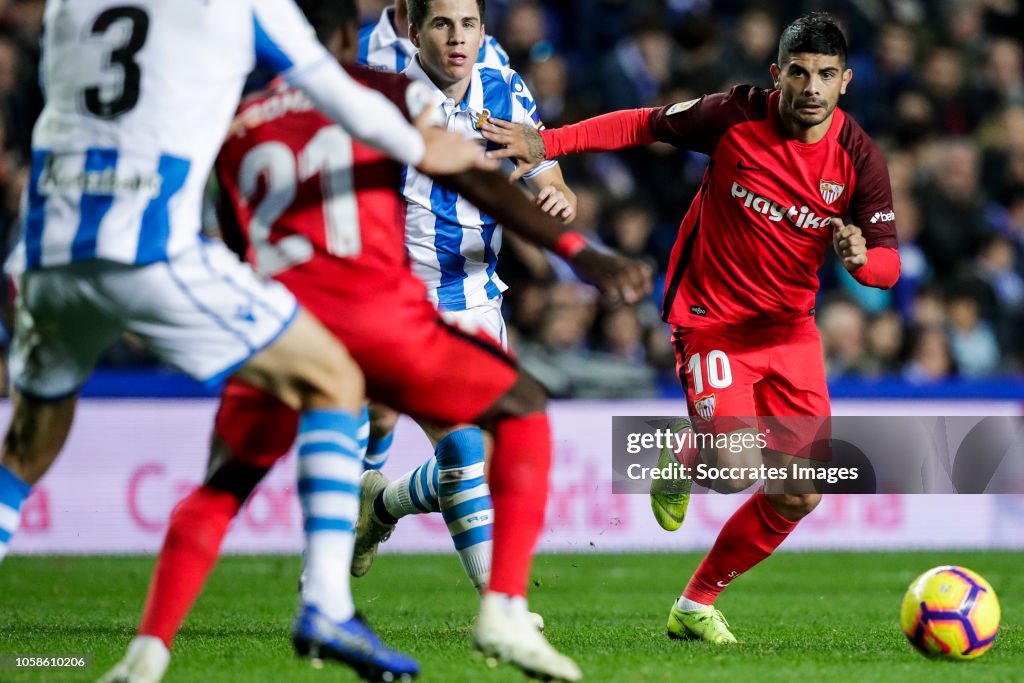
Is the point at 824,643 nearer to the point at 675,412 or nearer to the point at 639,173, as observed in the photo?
the point at 675,412

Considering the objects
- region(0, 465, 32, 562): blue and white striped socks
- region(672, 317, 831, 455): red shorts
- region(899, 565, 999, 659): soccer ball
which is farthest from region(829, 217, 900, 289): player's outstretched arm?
region(0, 465, 32, 562): blue and white striped socks

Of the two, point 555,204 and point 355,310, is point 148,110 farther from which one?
point 555,204

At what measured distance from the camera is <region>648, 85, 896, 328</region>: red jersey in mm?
6730

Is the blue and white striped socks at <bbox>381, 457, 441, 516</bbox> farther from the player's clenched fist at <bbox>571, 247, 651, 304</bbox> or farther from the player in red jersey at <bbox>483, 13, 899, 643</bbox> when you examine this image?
the player's clenched fist at <bbox>571, 247, 651, 304</bbox>

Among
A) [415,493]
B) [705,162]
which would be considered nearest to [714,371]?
[415,493]

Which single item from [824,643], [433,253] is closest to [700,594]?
[824,643]

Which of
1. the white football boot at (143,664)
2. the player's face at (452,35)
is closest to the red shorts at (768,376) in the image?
the player's face at (452,35)

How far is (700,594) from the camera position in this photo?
661cm

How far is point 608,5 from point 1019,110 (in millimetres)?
4498

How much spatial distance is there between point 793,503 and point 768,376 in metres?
0.74

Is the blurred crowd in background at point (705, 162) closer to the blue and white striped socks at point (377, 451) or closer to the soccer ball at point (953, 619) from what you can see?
the blue and white striped socks at point (377, 451)

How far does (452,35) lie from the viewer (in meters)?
6.81

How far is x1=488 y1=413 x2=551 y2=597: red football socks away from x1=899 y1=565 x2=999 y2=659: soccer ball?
6.01 ft

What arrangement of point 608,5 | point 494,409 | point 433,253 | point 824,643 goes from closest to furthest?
point 494,409 < point 824,643 < point 433,253 < point 608,5
